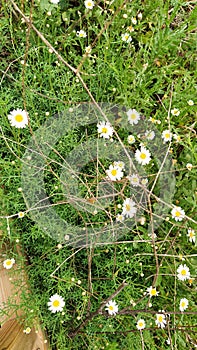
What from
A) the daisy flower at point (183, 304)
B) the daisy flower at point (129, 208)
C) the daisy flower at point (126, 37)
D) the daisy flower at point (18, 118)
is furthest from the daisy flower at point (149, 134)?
the daisy flower at point (183, 304)

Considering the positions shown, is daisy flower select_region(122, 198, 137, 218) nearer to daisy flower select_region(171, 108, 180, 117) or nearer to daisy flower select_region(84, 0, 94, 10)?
daisy flower select_region(171, 108, 180, 117)

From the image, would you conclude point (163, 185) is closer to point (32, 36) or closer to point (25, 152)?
point (25, 152)

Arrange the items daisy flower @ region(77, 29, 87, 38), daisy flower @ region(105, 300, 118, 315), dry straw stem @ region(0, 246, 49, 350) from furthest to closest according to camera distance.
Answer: daisy flower @ region(77, 29, 87, 38)
daisy flower @ region(105, 300, 118, 315)
dry straw stem @ region(0, 246, 49, 350)

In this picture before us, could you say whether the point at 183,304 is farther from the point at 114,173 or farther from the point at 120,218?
the point at 114,173

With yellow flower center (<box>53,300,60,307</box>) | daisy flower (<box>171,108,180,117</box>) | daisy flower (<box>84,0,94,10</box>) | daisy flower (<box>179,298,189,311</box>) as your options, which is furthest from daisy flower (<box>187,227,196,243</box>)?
daisy flower (<box>84,0,94,10</box>)

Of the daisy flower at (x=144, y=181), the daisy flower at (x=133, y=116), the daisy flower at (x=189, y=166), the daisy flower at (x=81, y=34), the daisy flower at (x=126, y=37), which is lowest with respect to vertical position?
the daisy flower at (x=144, y=181)

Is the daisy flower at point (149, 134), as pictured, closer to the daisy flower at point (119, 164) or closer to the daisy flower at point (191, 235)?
the daisy flower at point (119, 164)
